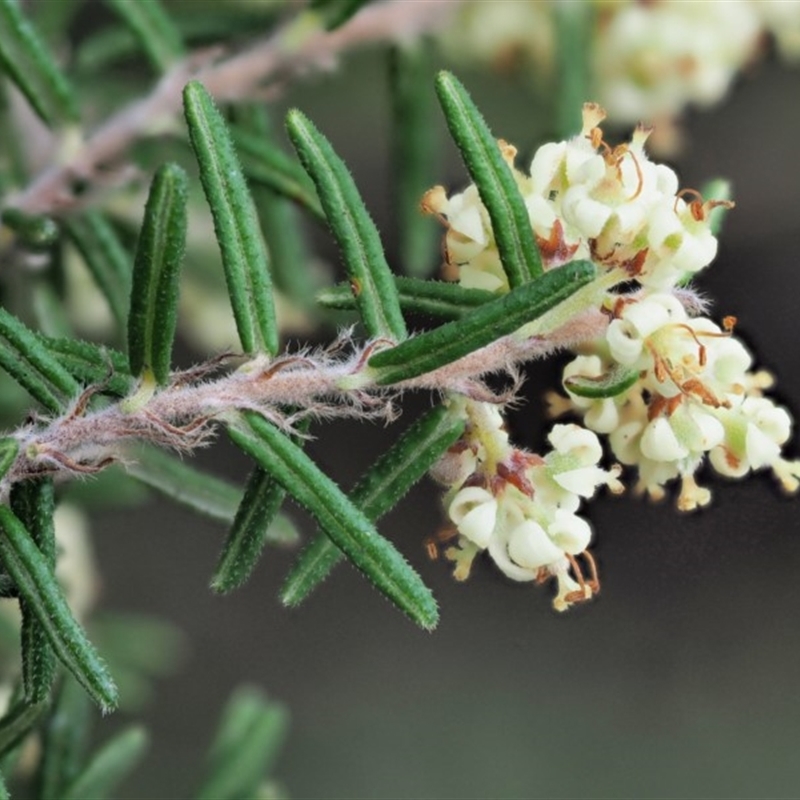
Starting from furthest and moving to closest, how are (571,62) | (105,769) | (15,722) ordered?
(571,62), (105,769), (15,722)

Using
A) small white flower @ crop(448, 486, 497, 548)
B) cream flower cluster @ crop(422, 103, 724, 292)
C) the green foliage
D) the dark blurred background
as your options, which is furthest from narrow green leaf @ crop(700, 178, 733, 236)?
the dark blurred background

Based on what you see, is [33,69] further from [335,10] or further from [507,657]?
[507,657]

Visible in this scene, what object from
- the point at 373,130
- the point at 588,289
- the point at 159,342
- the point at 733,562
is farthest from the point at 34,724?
the point at 733,562

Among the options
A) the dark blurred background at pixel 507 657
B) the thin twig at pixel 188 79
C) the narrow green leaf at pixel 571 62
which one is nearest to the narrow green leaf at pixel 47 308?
the thin twig at pixel 188 79

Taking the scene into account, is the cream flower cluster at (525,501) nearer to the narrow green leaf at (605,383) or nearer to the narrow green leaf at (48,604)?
the narrow green leaf at (605,383)

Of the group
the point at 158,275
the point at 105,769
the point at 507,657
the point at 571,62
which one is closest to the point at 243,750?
the point at 105,769

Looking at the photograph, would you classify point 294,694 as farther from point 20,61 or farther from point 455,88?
point 455,88
